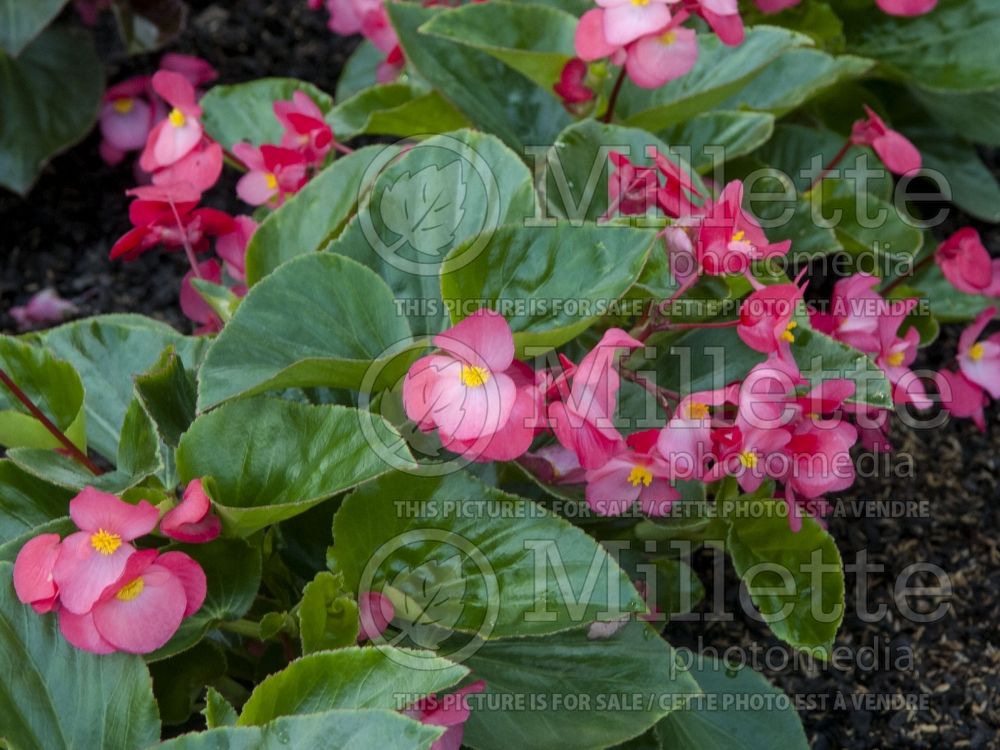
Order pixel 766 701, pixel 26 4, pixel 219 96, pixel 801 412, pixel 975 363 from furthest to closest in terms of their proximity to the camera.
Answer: pixel 26 4
pixel 219 96
pixel 975 363
pixel 766 701
pixel 801 412

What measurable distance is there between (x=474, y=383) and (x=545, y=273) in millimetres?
146

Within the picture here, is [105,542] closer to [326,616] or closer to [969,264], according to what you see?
[326,616]

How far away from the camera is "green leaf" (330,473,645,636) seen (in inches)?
33.8

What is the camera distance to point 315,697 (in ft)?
2.55

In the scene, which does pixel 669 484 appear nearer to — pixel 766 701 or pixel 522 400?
pixel 522 400

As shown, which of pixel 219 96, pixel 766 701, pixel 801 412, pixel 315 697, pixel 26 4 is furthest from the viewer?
pixel 26 4

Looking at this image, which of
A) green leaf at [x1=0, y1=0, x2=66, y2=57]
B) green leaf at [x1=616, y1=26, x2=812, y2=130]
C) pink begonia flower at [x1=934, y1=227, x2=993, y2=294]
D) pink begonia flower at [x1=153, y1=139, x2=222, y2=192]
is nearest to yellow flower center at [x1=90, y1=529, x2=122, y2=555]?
pink begonia flower at [x1=153, y1=139, x2=222, y2=192]

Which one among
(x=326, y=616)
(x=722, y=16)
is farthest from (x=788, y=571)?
(x=722, y=16)

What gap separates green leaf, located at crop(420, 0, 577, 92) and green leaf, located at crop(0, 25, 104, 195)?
2.50ft

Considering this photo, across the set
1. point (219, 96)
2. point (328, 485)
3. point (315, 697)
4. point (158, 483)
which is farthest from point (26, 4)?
point (315, 697)

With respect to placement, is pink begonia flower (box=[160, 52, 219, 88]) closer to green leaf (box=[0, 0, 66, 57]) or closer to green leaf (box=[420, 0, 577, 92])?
green leaf (box=[0, 0, 66, 57])

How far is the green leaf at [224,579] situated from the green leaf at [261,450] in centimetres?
3

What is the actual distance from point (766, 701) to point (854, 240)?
49cm

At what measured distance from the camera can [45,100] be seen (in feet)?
5.78
